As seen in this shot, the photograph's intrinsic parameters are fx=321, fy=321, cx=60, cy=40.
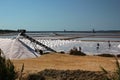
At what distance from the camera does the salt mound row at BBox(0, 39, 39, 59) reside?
50.6ft

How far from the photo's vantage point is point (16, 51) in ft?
51.0

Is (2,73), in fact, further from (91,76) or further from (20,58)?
(20,58)

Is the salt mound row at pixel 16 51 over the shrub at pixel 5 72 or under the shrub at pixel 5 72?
under

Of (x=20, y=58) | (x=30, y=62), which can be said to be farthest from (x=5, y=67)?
Result: (x=20, y=58)

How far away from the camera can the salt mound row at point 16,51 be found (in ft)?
50.6

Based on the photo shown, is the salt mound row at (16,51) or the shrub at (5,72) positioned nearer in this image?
the shrub at (5,72)

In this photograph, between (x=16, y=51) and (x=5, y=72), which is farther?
(x=16, y=51)

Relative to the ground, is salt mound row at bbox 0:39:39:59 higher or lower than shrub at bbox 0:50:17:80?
lower

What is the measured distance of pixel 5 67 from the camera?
720 centimetres

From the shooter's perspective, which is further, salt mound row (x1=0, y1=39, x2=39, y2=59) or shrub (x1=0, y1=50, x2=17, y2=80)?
salt mound row (x1=0, y1=39, x2=39, y2=59)

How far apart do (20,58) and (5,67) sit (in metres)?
8.11

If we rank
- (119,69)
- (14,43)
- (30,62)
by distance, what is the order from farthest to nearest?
(14,43) → (30,62) → (119,69)

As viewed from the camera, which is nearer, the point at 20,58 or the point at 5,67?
the point at 5,67

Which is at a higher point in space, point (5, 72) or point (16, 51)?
point (5, 72)
